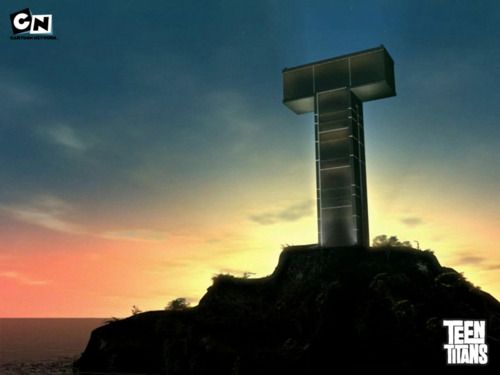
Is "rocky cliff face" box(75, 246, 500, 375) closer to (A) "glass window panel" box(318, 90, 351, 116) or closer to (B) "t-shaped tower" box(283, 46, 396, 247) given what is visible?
(B) "t-shaped tower" box(283, 46, 396, 247)

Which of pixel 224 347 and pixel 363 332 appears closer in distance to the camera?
pixel 363 332

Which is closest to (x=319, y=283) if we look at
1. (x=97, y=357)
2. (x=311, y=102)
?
(x=311, y=102)

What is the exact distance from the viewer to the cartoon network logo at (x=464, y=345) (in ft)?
122

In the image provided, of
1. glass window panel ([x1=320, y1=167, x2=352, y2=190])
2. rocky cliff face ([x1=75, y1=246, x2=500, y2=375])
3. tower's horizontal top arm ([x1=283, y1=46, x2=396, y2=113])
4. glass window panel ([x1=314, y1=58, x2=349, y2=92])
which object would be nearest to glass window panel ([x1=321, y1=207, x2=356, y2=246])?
rocky cliff face ([x1=75, y1=246, x2=500, y2=375])

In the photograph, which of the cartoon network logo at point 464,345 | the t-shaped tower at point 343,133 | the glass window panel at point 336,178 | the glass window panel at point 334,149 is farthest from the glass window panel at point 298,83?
the cartoon network logo at point 464,345

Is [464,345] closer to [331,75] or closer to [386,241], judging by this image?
[386,241]

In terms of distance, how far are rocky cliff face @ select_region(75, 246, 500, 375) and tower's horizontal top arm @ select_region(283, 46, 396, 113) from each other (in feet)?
50.9

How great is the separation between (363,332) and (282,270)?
13104mm

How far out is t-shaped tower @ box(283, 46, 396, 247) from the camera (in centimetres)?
5144

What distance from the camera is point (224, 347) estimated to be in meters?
45.9

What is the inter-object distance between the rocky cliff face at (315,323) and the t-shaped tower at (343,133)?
280cm

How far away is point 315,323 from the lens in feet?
145

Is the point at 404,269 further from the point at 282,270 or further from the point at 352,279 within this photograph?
the point at 282,270

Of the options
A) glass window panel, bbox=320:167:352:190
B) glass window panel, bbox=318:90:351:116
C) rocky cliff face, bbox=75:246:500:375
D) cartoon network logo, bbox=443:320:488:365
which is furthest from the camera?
glass window panel, bbox=318:90:351:116
